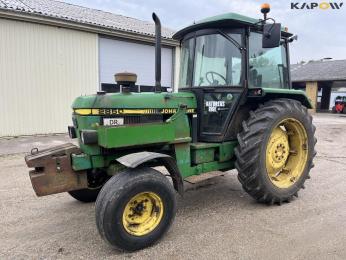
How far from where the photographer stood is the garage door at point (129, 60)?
37.7ft

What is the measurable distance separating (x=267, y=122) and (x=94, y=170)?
2177 mm

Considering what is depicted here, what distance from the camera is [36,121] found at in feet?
33.4

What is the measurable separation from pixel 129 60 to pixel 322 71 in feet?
71.6

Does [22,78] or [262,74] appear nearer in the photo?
[262,74]

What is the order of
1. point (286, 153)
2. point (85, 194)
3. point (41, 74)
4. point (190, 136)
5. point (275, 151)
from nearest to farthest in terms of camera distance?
1. point (190, 136)
2. point (85, 194)
3. point (275, 151)
4. point (286, 153)
5. point (41, 74)

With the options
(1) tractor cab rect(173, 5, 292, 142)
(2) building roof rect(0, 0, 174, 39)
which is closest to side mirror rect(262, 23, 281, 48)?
(1) tractor cab rect(173, 5, 292, 142)

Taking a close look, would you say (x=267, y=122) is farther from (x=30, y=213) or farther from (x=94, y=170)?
(x=30, y=213)

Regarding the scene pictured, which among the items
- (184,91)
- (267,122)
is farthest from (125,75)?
(267,122)

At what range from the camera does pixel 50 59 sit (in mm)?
10281

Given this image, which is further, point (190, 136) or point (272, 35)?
point (190, 136)

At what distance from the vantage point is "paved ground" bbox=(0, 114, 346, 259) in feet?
10.1

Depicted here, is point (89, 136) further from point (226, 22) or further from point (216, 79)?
point (226, 22)

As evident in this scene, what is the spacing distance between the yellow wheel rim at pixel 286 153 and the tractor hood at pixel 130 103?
130 cm

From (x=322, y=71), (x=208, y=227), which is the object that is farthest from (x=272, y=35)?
(x=322, y=71)
